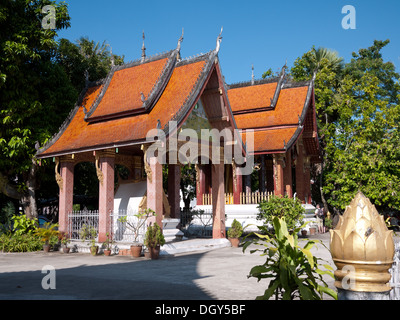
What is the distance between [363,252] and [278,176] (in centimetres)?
1865

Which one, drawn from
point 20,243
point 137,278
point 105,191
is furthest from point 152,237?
point 20,243

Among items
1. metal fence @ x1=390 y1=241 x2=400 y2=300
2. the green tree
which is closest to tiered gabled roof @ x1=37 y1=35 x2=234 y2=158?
the green tree

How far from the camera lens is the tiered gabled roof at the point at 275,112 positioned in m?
22.1

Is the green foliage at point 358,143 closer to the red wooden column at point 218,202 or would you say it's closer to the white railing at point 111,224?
the red wooden column at point 218,202

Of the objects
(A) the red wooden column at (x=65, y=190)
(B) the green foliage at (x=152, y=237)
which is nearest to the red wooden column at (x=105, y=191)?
(A) the red wooden column at (x=65, y=190)

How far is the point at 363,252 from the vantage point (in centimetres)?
266

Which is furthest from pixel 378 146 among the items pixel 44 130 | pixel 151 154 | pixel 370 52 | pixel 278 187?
pixel 370 52

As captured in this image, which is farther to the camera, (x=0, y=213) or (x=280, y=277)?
(x=0, y=213)

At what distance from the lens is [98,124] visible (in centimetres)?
1609

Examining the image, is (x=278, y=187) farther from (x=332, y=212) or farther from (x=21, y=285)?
(x=21, y=285)

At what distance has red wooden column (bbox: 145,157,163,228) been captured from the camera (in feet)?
42.3

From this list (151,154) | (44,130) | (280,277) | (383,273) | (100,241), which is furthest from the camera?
(44,130)

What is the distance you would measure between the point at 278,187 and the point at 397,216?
1249cm

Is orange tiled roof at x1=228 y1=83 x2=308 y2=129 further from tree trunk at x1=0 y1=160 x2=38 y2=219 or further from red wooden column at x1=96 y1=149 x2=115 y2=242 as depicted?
tree trunk at x1=0 y1=160 x2=38 y2=219
